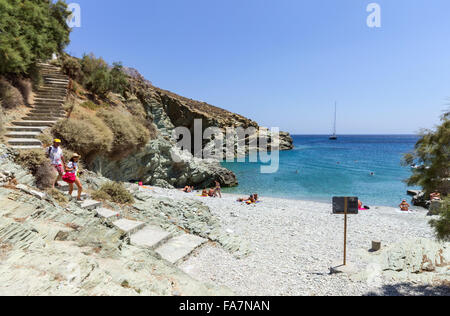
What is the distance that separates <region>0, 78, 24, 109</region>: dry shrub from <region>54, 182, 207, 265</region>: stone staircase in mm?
6087

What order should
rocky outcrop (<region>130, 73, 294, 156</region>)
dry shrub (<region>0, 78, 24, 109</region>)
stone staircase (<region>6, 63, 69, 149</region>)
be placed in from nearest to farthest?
stone staircase (<region>6, 63, 69, 149</region>) < dry shrub (<region>0, 78, 24, 109</region>) < rocky outcrop (<region>130, 73, 294, 156</region>)

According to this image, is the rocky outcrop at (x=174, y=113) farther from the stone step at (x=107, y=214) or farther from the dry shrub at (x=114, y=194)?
the stone step at (x=107, y=214)

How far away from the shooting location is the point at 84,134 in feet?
37.2

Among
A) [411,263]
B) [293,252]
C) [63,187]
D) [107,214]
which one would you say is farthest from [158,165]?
[411,263]

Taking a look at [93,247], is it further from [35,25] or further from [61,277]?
[35,25]

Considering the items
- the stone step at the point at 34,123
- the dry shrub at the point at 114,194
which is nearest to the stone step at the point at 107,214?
the dry shrub at the point at 114,194

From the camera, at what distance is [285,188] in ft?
88.1

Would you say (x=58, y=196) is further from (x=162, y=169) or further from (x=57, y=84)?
(x=162, y=169)

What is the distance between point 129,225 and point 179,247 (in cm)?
169

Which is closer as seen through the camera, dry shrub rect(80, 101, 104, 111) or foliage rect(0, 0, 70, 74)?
foliage rect(0, 0, 70, 74)

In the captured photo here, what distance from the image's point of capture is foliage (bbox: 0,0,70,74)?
10.7 metres

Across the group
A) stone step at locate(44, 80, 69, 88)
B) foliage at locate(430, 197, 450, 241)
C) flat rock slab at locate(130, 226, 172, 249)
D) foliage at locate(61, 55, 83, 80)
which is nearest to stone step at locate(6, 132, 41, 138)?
stone step at locate(44, 80, 69, 88)

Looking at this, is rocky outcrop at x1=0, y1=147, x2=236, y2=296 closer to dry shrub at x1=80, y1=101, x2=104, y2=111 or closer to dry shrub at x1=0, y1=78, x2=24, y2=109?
dry shrub at x1=0, y1=78, x2=24, y2=109

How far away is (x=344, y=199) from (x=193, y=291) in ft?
17.4
